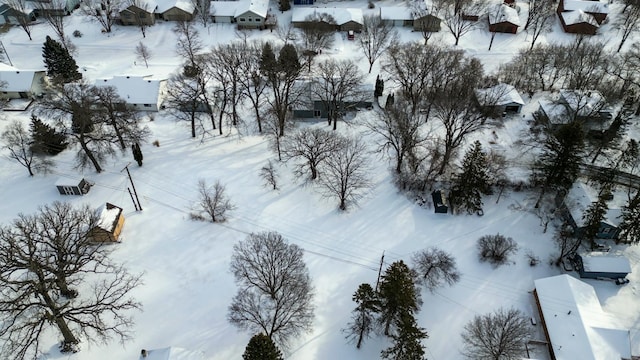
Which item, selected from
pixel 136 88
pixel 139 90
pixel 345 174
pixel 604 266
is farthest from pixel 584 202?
pixel 136 88

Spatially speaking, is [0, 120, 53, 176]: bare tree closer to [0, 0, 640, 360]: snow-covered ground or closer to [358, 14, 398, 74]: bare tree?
[0, 0, 640, 360]: snow-covered ground

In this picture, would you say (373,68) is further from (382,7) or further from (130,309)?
(130,309)

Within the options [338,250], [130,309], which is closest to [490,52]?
[338,250]

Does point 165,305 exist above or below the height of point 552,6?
below

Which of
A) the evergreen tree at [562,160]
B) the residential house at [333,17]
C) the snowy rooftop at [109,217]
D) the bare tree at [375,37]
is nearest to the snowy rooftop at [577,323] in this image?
the evergreen tree at [562,160]

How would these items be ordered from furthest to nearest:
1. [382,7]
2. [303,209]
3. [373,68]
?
[382,7], [373,68], [303,209]

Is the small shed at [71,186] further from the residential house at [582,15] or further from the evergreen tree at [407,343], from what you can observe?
the residential house at [582,15]

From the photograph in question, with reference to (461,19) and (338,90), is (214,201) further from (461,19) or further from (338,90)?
(461,19)

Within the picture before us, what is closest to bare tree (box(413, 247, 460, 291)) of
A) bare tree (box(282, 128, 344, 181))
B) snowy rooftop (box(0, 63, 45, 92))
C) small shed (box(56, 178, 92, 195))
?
bare tree (box(282, 128, 344, 181))
